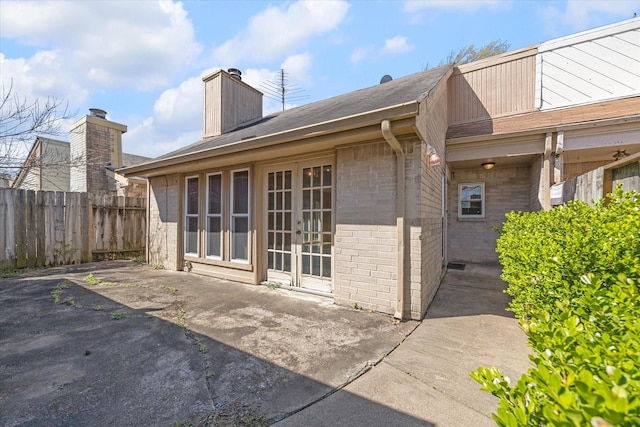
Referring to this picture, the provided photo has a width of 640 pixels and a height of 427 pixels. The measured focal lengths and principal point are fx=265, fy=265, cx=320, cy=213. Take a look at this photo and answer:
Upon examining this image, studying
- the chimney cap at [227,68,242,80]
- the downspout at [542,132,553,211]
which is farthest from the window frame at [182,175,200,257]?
the downspout at [542,132,553,211]

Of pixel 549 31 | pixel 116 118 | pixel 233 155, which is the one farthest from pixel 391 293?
pixel 116 118

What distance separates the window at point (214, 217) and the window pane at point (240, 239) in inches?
17.2

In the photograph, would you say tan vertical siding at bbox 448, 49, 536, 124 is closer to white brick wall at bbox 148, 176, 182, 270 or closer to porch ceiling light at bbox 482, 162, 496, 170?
porch ceiling light at bbox 482, 162, 496, 170

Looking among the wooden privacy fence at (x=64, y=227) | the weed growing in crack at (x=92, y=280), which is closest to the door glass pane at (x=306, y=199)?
the weed growing in crack at (x=92, y=280)

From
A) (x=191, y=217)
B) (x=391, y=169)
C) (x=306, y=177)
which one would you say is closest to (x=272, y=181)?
(x=306, y=177)

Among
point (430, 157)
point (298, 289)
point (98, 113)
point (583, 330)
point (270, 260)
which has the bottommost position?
point (298, 289)

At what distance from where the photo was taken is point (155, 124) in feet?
54.3

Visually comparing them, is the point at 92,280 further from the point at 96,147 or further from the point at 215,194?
the point at 96,147

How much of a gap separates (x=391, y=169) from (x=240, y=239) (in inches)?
142

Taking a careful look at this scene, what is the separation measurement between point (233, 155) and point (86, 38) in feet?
17.6

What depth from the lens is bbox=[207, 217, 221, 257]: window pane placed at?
20.6ft

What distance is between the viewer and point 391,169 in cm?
396

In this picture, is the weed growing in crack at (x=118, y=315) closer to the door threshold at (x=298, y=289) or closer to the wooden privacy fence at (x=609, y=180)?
the door threshold at (x=298, y=289)

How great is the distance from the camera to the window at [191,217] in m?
6.75
